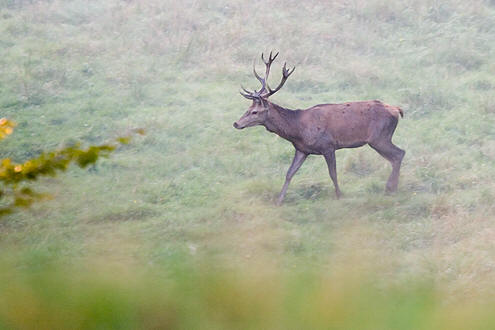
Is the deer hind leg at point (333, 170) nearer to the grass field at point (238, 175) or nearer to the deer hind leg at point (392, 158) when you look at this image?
the grass field at point (238, 175)

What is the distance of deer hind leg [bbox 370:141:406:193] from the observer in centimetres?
950

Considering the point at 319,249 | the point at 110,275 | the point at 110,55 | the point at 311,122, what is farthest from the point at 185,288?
the point at 110,55

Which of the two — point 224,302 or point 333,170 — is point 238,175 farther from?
point 224,302

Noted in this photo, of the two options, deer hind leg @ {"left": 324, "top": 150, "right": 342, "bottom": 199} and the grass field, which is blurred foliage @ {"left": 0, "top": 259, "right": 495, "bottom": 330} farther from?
deer hind leg @ {"left": 324, "top": 150, "right": 342, "bottom": 199}

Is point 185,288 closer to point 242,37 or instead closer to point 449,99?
point 449,99

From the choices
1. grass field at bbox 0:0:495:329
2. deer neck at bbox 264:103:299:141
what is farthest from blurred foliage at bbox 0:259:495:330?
deer neck at bbox 264:103:299:141

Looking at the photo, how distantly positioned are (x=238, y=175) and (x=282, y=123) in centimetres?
111

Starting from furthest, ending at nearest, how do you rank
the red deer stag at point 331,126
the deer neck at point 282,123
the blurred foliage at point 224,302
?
1. the deer neck at point 282,123
2. the red deer stag at point 331,126
3. the blurred foliage at point 224,302

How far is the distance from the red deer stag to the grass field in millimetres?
404

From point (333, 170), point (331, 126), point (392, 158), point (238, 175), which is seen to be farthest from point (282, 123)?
point (392, 158)

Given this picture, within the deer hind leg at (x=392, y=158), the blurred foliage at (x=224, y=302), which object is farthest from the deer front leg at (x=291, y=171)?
the blurred foliage at (x=224, y=302)

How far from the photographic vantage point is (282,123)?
954 cm

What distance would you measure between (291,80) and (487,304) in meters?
11.3

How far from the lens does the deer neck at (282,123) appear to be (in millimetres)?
9531
